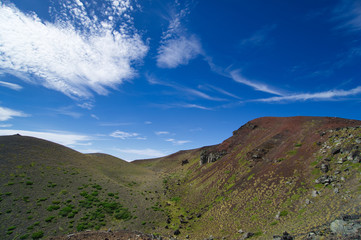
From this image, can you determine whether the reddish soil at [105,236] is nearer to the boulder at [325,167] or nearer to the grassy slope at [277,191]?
the grassy slope at [277,191]

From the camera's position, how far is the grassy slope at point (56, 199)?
2683cm

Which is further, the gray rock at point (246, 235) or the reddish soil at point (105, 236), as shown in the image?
the gray rock at point (246, 235)

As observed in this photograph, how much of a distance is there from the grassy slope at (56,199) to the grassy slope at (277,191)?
9.12m

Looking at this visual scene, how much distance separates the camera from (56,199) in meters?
34.0

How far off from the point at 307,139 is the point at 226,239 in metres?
31.9

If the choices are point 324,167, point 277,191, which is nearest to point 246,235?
point 277,191

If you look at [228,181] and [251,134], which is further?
[251,134]

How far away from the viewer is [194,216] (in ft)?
113

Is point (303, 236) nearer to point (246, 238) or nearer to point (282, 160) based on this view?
point (246, 238)

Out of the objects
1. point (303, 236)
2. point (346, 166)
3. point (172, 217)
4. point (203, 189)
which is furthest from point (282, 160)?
point (172, 217)

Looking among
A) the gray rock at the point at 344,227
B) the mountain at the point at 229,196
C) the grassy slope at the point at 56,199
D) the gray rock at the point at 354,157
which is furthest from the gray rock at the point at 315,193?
the grassy slope at the point at 56,199

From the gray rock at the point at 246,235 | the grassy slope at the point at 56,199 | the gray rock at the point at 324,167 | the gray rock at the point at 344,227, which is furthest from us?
the gray rock at the point at 324,167

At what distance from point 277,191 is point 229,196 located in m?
9.85

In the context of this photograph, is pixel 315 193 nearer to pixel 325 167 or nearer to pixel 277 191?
pixel 277 191
